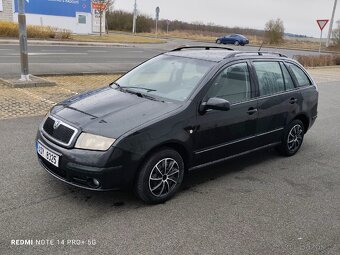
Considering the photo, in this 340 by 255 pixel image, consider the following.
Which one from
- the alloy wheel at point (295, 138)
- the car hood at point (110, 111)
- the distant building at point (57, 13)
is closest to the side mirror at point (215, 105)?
the car hood at point (110, 111)

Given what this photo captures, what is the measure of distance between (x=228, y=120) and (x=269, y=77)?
123cm

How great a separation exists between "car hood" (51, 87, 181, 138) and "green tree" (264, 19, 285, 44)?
166 ft

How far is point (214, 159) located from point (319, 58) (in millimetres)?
21743

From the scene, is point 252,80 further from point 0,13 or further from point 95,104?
point 0,13

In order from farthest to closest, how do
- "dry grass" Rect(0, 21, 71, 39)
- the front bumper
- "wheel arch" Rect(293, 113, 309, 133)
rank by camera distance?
"dry grass" Rect(0, 21, 71, 39) < "wheel arch" Rect(293, 113, 309, 133) < the front bumper

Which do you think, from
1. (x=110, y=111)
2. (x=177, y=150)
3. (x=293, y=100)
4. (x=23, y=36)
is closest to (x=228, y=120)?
(x=177, y=150)

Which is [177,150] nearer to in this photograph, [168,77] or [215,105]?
[215,105]

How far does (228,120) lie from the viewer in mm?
4691

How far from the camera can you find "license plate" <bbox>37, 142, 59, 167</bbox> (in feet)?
12.7

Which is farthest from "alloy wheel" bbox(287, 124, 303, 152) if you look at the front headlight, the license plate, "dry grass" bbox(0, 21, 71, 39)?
"dry grass" bbox(0, 21, 71, 39)

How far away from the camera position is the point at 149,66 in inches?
211

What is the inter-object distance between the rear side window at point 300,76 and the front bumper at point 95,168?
349cm

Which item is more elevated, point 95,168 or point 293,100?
point 293,100

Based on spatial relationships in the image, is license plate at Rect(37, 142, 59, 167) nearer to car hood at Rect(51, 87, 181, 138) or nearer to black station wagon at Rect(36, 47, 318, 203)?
black station wagon at Rect(36, 47, 318, 203)
